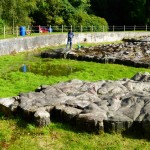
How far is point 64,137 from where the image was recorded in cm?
1008

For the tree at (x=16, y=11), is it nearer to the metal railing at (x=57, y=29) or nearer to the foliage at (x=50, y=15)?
the foliage at (x=50, y=15)

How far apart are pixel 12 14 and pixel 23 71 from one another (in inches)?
720

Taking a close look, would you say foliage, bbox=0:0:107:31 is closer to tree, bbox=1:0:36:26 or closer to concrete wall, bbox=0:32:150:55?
tree, bbox=1:0:36:26

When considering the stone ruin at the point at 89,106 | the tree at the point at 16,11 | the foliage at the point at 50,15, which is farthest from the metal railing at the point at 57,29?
the stone ruin at the point at 89,106

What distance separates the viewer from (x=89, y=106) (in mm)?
10961

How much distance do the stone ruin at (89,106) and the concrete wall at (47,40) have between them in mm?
14172

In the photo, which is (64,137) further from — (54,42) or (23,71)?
(54,42)

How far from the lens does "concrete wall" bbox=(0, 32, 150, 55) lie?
27261 millimetres

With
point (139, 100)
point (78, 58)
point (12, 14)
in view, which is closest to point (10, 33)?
point (12, 14)

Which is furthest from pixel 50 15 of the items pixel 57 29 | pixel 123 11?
pixel 123 11

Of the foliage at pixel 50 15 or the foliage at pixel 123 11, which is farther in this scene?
the foliage at pixel 123 11

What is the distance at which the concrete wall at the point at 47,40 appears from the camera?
2726 centimetres

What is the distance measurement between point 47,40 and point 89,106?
23.6 metres

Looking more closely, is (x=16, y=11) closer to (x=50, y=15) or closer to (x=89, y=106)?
(x=50, y=15)
